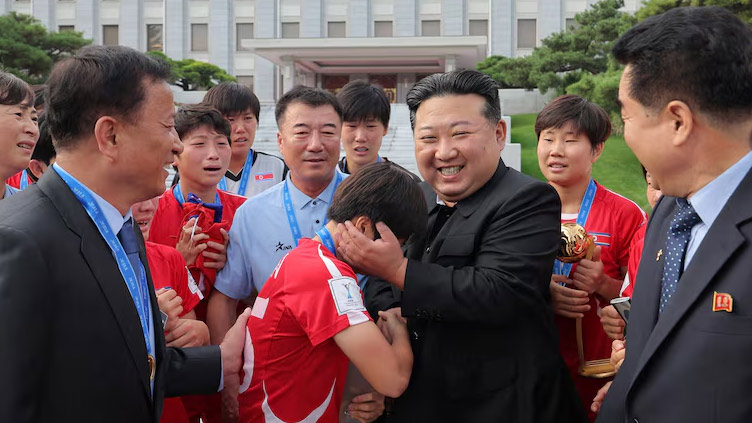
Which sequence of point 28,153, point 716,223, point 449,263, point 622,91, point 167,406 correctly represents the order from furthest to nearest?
point 28,153 < point 167,406 < point 449,263 < point 622,91 < point 716,223

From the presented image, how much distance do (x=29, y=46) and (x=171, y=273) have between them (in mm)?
26366

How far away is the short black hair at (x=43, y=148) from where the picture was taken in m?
3.76

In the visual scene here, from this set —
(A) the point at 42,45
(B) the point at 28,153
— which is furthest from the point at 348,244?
(A) the point at 42,45

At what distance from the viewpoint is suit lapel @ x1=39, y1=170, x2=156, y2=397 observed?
6.00 feet

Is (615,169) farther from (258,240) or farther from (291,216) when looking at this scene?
(258,240)

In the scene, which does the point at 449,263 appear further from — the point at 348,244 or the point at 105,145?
the point at 105,145

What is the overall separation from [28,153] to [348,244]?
2.25m

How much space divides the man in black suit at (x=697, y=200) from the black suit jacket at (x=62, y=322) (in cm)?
146

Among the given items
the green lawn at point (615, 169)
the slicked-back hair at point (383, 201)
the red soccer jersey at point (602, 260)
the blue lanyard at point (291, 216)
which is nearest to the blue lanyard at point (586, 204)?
the red soccer jersey at point (602, 260)

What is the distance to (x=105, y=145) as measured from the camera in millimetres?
1999

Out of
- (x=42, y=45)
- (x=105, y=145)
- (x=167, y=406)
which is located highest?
(x=42, y=45)

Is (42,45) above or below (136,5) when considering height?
below

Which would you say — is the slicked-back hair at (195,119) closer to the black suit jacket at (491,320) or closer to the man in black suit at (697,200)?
the black suit jacket at (491,320)

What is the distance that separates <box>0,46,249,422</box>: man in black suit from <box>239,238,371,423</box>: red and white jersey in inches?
14.8
